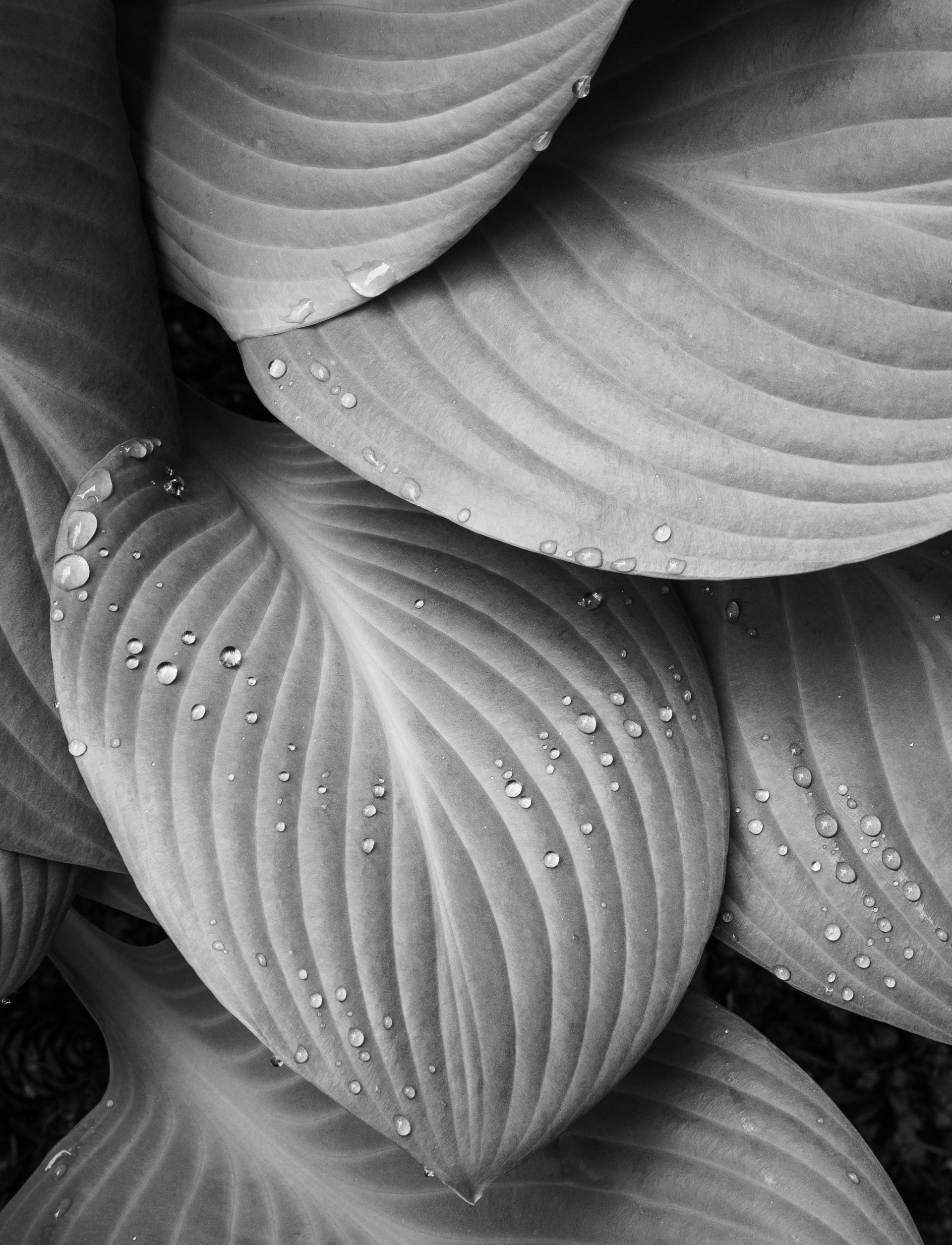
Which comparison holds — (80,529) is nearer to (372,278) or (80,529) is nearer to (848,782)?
(372,278)

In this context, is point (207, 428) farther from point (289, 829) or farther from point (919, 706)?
point (919, 706)

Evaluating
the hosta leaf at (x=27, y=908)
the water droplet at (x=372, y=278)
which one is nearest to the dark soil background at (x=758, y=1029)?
the hosta leaf at (x=27, y=908)

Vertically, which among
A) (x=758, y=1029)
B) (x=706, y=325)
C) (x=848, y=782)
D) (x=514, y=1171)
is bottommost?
(x=758, y=1029)

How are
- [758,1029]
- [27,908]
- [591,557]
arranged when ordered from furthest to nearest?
[758,1029], [27,908], [591,557]

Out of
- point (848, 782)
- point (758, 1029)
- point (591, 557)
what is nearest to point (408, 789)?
point (591, 557)

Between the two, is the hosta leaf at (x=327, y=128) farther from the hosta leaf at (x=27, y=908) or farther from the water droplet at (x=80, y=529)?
the hosta leaf at (x=27, y=908)

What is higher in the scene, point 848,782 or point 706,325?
point 706,325

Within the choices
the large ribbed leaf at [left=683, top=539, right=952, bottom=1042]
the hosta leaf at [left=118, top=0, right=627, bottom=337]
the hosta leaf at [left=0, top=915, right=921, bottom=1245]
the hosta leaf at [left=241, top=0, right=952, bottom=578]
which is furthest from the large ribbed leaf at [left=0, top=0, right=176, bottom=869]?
the large ribbed leaf at [left=683, top=539, right=952, bottom=1042]
